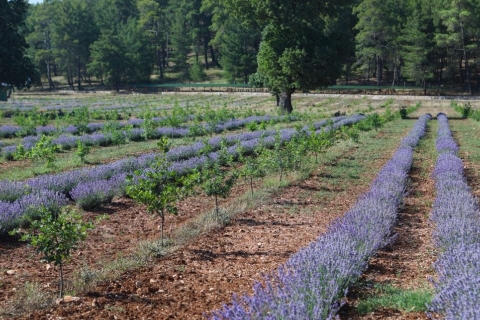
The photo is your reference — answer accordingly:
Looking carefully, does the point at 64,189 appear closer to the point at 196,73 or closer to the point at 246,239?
the point at 246,239

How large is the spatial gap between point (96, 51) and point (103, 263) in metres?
73.2

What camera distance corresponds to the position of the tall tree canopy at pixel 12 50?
3950 cm

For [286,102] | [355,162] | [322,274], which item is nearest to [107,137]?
[355,162]

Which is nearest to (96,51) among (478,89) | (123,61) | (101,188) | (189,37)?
(123,61)

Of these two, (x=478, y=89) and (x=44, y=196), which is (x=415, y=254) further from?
(x=478, y=89)

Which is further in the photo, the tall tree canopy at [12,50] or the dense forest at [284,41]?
the tall tree canopy at [12,50]

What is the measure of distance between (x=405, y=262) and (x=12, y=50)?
42.1 metres

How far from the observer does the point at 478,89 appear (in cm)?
5806

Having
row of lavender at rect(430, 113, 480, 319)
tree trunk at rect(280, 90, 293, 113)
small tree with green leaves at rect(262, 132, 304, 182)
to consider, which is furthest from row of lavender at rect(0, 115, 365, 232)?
tree trunk at rect(280, 90, 293, 113)

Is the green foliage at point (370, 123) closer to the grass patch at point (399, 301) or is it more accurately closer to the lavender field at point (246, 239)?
A: the lavender field at point (246, 239)

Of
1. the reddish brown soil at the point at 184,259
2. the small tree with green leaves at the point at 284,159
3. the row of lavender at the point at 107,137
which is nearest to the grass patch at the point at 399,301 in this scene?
the reddish brown soil at the point at 184,259

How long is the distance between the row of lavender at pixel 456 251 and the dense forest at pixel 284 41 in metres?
25.1

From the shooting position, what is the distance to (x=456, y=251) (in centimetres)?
512

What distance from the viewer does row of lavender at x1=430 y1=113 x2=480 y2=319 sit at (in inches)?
149
